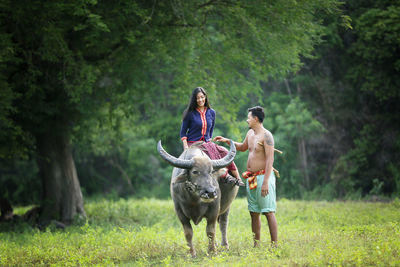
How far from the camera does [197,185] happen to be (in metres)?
6.38

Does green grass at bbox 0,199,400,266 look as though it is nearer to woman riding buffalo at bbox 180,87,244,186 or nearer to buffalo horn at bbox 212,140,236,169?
buffalo horn at bbox 212,140,236,169

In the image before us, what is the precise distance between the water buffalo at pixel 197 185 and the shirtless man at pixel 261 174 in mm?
392

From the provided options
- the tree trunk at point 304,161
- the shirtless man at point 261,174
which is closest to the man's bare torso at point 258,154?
the shirtless man at point 261,174

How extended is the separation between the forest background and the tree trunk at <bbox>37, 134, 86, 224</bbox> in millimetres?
31

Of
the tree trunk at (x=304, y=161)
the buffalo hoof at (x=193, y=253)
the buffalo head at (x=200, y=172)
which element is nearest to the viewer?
the buffalo head at (x=200, y=172)

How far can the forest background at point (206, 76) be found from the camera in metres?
10.7

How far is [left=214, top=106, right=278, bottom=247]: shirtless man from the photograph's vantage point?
6.74 metres

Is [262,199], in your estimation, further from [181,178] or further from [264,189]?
[181,178]

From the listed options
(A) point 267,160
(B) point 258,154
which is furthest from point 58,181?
(A) point 267,160

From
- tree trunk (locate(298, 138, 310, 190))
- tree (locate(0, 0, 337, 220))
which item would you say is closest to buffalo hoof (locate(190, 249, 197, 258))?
tree (locate(0, 0, 337, 220))

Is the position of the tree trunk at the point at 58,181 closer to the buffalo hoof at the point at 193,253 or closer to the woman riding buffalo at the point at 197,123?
the woman riding buffalo at the point at 197,123

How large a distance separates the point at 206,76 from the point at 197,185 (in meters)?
5.77

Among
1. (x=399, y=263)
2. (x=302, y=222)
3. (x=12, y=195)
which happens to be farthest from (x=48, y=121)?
(x=12, y=195)

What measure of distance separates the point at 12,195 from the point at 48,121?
1429 centimetres
